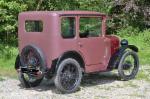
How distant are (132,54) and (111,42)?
65 cm

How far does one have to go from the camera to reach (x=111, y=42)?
1095cm

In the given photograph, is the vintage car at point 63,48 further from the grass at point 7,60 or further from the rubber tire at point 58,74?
the grass at point 7,60

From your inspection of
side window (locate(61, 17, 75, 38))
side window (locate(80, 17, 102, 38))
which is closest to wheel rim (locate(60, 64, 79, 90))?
side window (locate(61, 17, 75, 38))

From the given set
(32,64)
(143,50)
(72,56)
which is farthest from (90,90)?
(143,50)

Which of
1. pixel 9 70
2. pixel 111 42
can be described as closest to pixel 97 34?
pixel 111 42

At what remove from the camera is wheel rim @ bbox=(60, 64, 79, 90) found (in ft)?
31.7

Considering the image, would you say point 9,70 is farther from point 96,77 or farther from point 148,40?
point 148,40

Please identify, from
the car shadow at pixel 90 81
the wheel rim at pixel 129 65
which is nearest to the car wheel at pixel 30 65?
the car shadow at pixel 90 81

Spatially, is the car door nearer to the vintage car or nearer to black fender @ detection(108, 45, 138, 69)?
the vintage car

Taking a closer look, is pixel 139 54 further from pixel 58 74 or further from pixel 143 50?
pixel 58 74

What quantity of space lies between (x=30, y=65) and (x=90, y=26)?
5.64 feet

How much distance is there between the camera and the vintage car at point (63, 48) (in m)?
9.56

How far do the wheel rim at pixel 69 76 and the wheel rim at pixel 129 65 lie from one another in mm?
1668

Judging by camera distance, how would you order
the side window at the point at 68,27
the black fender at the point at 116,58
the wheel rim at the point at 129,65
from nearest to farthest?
the side window at the point at 68,27 < the black fender at the point at 116,58 < the wheel rim at the point at 129,65
